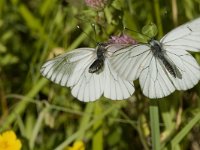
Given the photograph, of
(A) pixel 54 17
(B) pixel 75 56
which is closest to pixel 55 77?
(B) pixel 75 56

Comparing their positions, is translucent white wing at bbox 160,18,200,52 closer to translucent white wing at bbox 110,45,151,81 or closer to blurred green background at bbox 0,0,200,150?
translucent white wing at bbox 110,45,151,81

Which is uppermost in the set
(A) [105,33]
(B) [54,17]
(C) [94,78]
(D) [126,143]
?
(B) [54,17]

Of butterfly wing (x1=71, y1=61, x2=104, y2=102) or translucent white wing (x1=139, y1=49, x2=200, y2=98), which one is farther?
butterfly wing (x1=71, y1=61, x2=104, y2=102)

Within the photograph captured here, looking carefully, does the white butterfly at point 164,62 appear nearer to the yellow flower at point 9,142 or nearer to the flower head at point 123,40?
the flower head at point 123,40

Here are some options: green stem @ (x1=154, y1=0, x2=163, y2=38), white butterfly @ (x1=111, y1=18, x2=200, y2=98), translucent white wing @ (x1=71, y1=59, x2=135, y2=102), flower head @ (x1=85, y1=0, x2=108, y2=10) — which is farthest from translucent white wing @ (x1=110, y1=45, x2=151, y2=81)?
green stem @ (x1=154, y1=0, x2=163, y2=38)

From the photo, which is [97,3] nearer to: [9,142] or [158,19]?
[158,19]

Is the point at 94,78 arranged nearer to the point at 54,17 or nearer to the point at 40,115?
the point at 40,115
